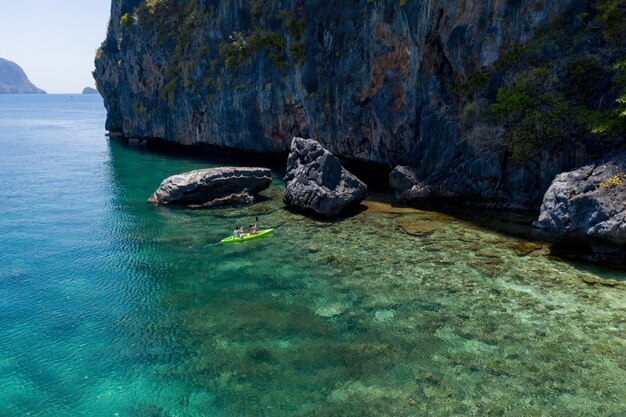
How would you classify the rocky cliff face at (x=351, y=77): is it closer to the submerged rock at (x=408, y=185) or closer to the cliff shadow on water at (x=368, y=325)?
the submerged rock at (x=408, y=185)

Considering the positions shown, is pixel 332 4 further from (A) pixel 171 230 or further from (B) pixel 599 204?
(B) pixel 599 204

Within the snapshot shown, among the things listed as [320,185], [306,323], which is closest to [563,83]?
[320,185]

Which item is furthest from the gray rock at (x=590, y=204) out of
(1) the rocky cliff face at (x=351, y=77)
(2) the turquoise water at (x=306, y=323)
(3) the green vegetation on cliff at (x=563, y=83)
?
(1) the rocky cliff face at (x=351, y=77)

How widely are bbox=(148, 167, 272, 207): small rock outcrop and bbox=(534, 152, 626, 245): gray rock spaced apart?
2146cm

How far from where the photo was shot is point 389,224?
28.8 meters

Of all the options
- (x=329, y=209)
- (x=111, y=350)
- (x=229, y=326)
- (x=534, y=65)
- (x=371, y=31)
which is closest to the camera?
(x=111, y=350)

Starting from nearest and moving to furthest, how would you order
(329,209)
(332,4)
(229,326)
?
(229,326) → (329,209) → (332,4)

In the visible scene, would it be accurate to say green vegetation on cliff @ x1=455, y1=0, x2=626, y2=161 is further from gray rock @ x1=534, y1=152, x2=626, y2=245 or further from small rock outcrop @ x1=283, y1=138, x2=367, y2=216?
small rock outcrop @ x1=283, y1=138, x2=367, y2=216

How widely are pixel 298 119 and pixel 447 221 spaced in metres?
22.4

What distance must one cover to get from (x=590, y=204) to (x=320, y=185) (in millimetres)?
16785

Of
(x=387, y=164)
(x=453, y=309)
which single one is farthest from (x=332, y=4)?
(x=453, y=309)

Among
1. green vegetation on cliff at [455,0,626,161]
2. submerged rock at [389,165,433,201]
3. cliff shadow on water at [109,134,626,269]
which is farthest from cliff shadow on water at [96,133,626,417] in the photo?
green vegetation on cliff at [455,0,626,161]

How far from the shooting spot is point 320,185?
104 feet

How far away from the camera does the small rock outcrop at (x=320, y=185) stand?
3089 centimetres
